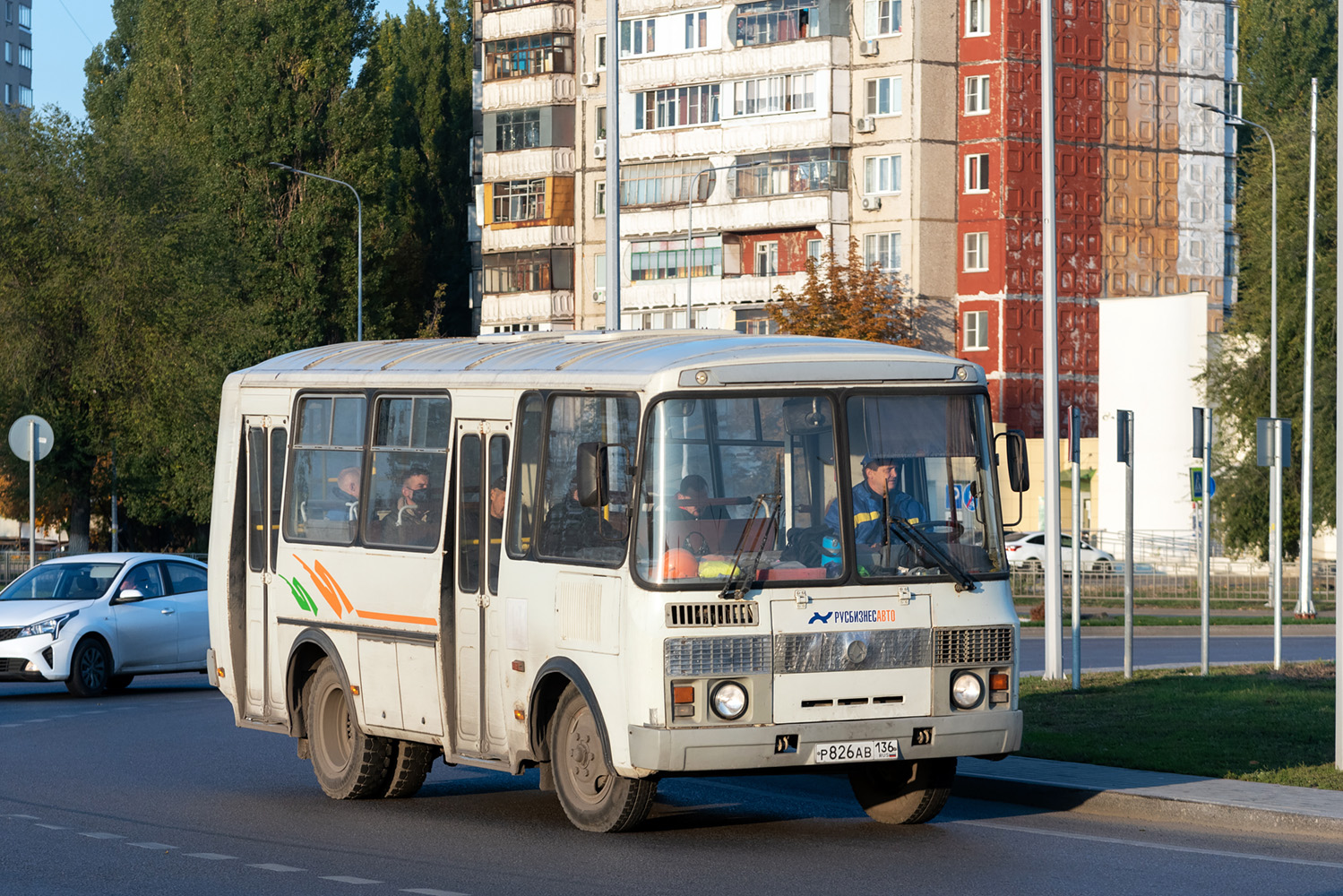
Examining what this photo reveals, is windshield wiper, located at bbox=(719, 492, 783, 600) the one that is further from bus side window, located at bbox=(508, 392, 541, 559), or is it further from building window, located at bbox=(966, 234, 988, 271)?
building window, located at bbox=(966, 234, 988, 271)

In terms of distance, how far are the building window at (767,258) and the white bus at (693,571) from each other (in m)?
60.3

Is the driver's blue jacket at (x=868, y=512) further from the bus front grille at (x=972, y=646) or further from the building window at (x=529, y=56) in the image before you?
the building window at (x=529, y=56)

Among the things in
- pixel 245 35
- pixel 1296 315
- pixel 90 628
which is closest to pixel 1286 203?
pixel 1296 315

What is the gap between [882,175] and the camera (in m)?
72.9

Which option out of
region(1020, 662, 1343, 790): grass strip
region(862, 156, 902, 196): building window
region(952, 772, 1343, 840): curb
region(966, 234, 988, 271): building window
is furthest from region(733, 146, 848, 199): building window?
region(952, 772, 1343, 840): curb

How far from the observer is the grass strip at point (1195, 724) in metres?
14.9

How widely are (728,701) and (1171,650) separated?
20714 mm

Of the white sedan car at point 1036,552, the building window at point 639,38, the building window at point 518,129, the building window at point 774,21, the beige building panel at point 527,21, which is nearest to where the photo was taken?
the white sedan car at point 1036,552

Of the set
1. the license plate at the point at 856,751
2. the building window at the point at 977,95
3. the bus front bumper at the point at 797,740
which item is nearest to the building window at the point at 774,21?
the building window at the point at 977,95

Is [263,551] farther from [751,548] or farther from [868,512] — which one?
[868,512]

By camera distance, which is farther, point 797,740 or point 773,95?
point 773,95

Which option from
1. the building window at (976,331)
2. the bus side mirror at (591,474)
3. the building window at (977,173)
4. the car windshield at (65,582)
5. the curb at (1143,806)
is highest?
the building window at (977,173)

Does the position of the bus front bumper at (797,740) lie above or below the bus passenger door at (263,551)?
below

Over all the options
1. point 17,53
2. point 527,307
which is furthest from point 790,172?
point 17,53
